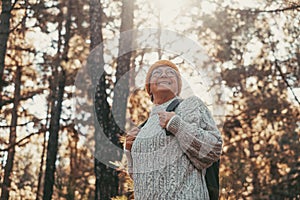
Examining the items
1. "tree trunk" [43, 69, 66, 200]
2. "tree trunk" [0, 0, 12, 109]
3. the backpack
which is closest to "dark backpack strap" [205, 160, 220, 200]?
the backpack

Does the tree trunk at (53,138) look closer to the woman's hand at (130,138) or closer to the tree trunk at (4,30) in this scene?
the tree trunk at (4,30)

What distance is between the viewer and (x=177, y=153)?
9.68 ft

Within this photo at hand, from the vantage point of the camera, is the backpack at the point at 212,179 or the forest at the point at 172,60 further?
the forest at the point at 172,60

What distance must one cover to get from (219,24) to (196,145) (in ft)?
35.6

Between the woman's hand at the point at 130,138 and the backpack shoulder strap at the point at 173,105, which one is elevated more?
the backpack shoulder strap at the point at 173,105

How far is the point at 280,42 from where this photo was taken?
11.1m

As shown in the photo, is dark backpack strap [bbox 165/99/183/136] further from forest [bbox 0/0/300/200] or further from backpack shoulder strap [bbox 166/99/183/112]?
forest [bbox 0/0/300/200]

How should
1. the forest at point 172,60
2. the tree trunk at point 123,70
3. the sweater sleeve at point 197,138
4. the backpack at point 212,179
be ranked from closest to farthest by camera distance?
the sweater sleeve at point 197,138, the backpack at point 212,179, the tree trunk at point 123,70, the forest at point 172,60

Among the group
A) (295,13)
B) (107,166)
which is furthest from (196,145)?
(295,13)

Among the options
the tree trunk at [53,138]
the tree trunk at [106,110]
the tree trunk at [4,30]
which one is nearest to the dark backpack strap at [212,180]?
the tree trunk at [106,110]

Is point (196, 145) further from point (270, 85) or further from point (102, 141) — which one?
point (270, 85)

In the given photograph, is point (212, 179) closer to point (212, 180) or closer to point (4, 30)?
point (212, 180)

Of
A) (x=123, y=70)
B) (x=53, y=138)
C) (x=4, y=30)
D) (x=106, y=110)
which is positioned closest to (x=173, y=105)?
(x=106, y=110)

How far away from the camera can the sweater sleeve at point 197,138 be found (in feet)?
9.41
